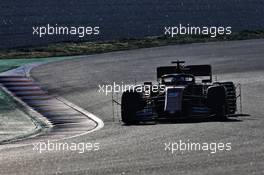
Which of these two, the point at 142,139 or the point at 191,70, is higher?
the point at 191,70

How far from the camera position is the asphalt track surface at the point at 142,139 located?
1109 centimetres

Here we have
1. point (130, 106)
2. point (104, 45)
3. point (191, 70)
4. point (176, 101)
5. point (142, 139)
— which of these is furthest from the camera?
point (104, 45)

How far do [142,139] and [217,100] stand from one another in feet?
14.3

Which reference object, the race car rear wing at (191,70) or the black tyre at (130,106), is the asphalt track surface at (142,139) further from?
the race car rear wing at (191,70)

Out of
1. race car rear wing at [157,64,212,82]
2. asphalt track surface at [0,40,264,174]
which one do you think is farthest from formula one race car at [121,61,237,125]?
race car rear wing at [157,64,212,82]

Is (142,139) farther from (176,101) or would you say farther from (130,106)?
(130,106)

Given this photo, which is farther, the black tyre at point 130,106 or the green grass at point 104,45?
the green grass at point 104,45

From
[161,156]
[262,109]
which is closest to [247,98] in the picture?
[262,109]

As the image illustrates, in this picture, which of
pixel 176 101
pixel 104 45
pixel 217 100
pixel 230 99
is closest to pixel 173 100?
pixel 176 101

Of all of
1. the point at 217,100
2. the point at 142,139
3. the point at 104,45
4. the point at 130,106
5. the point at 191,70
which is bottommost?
the point at 142,139

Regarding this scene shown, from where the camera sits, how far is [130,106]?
1900 centimetres

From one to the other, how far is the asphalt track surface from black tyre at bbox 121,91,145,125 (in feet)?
0.99

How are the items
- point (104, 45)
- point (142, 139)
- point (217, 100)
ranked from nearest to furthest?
point (142, 139) → point (217, 100) → point (104, 45)

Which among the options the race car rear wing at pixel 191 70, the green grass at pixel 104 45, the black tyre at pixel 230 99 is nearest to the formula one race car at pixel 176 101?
the black tyre at pixel 230 99
